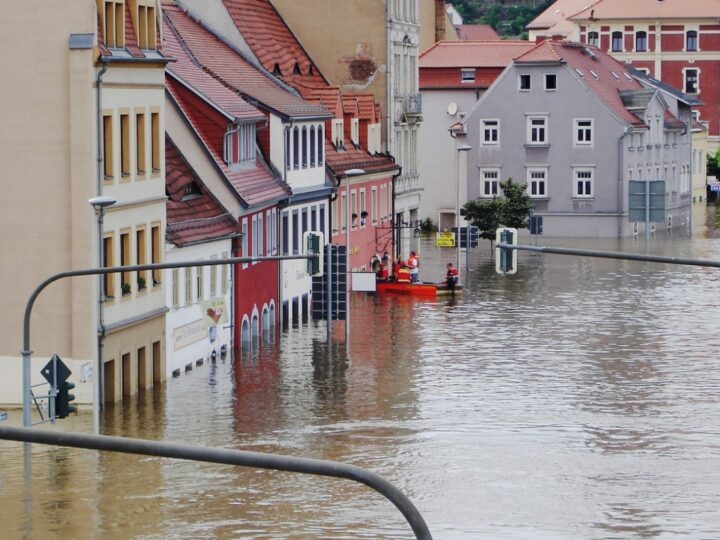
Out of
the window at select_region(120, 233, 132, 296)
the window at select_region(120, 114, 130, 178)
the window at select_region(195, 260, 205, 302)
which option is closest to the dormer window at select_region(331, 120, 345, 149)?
the window at select_region(195, 260, 205, 302)

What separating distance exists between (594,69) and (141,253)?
6055 cm

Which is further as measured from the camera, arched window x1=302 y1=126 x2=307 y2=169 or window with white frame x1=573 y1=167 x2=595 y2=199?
Result: window with white frame x1=573 y1=167 x2=595 y2=199

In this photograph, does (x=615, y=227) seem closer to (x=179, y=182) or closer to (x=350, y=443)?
(x=179, y=182)

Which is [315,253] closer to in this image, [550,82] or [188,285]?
[188,285]

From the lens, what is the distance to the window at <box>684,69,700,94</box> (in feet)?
477

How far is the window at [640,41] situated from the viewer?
144875mm

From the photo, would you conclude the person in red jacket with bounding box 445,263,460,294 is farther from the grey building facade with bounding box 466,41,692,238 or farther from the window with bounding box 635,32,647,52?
the window with bounding box 635,32,647,52

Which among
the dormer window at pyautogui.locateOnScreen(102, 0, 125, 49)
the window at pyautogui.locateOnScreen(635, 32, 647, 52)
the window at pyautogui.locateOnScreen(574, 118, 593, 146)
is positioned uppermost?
the window at pyautogui.locateOnScreen(635, 32, 647, 52)

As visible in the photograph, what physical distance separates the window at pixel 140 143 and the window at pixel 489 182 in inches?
2153

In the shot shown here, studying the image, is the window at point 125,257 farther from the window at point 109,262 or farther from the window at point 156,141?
the window at point 156,141

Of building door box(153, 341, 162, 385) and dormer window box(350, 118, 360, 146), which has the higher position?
dormer window box(350, 118, 360, 146)

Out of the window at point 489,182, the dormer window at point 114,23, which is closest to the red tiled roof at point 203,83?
the dormer window at point 114,23

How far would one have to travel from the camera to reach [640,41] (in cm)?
14500

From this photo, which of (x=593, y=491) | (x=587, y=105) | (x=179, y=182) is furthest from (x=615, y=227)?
(x=593, y=491)
